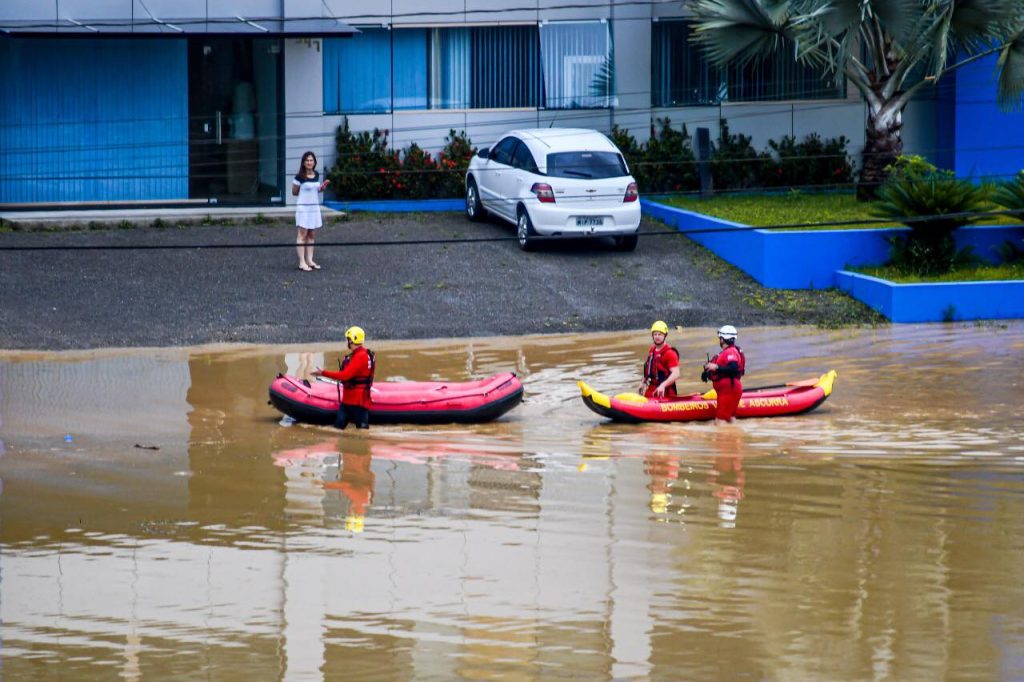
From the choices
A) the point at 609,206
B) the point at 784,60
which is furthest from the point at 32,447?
the point at 784,60

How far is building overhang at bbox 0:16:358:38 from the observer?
26688mm

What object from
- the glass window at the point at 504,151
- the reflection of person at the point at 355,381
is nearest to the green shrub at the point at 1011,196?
the glass window at the point at 504,151

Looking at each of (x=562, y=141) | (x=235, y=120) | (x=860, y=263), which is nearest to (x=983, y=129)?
(x=860, y=263)

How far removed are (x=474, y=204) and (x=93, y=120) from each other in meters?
6.78

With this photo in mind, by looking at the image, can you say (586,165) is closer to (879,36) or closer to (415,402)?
(879,36)

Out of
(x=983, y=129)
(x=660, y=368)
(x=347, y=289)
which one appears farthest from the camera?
(x=983, y=129)

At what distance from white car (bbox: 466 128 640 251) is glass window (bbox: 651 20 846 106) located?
163 inches

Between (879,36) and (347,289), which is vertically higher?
(879,36)

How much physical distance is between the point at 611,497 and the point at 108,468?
4760 millimetres

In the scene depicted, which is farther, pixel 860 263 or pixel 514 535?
pixel 860 263

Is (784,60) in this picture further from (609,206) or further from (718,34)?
(609,206)

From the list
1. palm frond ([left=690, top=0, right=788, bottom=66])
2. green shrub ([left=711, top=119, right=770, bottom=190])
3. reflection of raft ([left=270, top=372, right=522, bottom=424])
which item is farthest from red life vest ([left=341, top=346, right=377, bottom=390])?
green shrub ([left=711, top=119, right=770, bottom=190])

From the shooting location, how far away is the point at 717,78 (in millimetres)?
30000

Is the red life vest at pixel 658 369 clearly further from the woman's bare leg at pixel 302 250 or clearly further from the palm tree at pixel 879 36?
the palm tree at pixel 879 36
